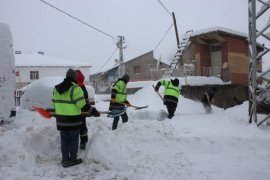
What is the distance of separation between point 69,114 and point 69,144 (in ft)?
1.74

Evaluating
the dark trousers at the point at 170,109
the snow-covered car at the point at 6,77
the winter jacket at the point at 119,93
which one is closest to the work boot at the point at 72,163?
the winter jacket at the point at 119,93

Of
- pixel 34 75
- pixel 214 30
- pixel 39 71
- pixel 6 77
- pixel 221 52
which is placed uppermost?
→ pixel 214 30

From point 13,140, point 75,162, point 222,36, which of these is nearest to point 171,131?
point 75,162

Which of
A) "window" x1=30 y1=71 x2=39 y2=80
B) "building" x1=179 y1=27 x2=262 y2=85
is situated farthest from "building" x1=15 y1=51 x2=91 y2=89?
"building" x1=179 y1=27 x2=262 y2=85

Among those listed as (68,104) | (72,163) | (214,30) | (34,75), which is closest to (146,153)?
(72,163)

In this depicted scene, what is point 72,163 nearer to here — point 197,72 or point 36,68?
point 197,72

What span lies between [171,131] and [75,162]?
2.67 metres

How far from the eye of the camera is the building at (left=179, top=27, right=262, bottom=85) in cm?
2023

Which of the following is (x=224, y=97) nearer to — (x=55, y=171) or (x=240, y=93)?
(x=240, y=93)

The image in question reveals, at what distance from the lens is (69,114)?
16.0ft

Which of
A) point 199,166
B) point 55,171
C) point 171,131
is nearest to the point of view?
point 55,171

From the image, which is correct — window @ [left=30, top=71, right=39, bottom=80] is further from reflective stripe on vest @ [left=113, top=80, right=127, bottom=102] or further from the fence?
reflective stripe on vest @ [left=113, top=80, right=127, bottom=102]

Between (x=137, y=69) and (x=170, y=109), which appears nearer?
(x=170, y=109)

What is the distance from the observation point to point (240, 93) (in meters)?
21.7
